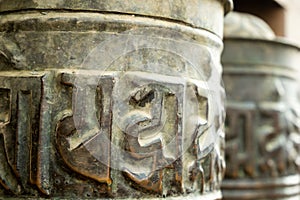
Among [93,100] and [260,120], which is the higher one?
[93,100]

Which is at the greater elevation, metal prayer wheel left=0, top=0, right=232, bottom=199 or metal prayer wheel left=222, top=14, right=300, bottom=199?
metal prayer wheel left=0, top=0, right=232, bottom=199

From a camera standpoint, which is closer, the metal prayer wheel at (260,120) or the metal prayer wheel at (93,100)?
the metal prayer wheel at (93,100)

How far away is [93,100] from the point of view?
78 centimetres

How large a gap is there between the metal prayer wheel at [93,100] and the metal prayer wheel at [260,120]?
0.66 metres

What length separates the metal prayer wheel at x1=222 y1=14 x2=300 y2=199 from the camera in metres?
1.48

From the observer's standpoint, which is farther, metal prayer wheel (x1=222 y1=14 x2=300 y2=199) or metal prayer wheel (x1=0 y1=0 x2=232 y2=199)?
metal prayer wheel (x1=222 y1=14 x2=300 y2=199)

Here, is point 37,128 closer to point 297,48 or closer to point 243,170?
→ point 243,170

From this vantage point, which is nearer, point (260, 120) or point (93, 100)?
point (93, 100)

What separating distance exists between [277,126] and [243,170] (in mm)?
151

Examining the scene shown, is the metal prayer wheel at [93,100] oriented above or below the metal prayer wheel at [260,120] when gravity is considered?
above

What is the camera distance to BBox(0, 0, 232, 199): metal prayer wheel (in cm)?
78

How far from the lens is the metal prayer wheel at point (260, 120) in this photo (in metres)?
1.48

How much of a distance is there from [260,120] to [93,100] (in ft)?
2.66

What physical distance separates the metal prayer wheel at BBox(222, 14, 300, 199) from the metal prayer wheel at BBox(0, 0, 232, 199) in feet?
2.17
